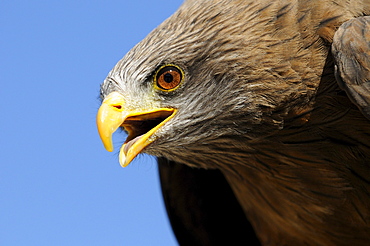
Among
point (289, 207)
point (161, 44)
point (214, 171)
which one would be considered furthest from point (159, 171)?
point (161, 44)

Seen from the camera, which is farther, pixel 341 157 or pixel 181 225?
pixel 181 225

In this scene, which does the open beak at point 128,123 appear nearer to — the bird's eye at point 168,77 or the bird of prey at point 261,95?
the bird of prey at point 261,95

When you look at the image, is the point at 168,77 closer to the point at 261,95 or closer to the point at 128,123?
the point at 128,123

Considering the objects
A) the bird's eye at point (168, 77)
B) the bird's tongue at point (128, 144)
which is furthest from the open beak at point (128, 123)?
the bird's eye at point (168, 77)

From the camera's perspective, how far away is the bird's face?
471cm

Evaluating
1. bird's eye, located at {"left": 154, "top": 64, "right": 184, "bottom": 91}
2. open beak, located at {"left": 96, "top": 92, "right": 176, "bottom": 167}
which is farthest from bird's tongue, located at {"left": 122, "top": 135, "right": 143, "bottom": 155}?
bird's eye, located at {"left": 154, "top": 64, "right": 184, "bottom": 91}

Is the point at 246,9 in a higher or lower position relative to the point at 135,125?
higher

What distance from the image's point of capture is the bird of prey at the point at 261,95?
185 inches

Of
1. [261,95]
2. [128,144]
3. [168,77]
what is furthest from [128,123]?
[261,95]

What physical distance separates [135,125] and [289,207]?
1482mm

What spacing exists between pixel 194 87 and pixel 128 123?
539 millimetres

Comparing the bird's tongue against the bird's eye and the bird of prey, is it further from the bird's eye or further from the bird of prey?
the bird's eye

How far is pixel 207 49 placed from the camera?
15.8ft

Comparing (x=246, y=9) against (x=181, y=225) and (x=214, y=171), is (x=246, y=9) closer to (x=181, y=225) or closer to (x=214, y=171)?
(x=214, y=171)
